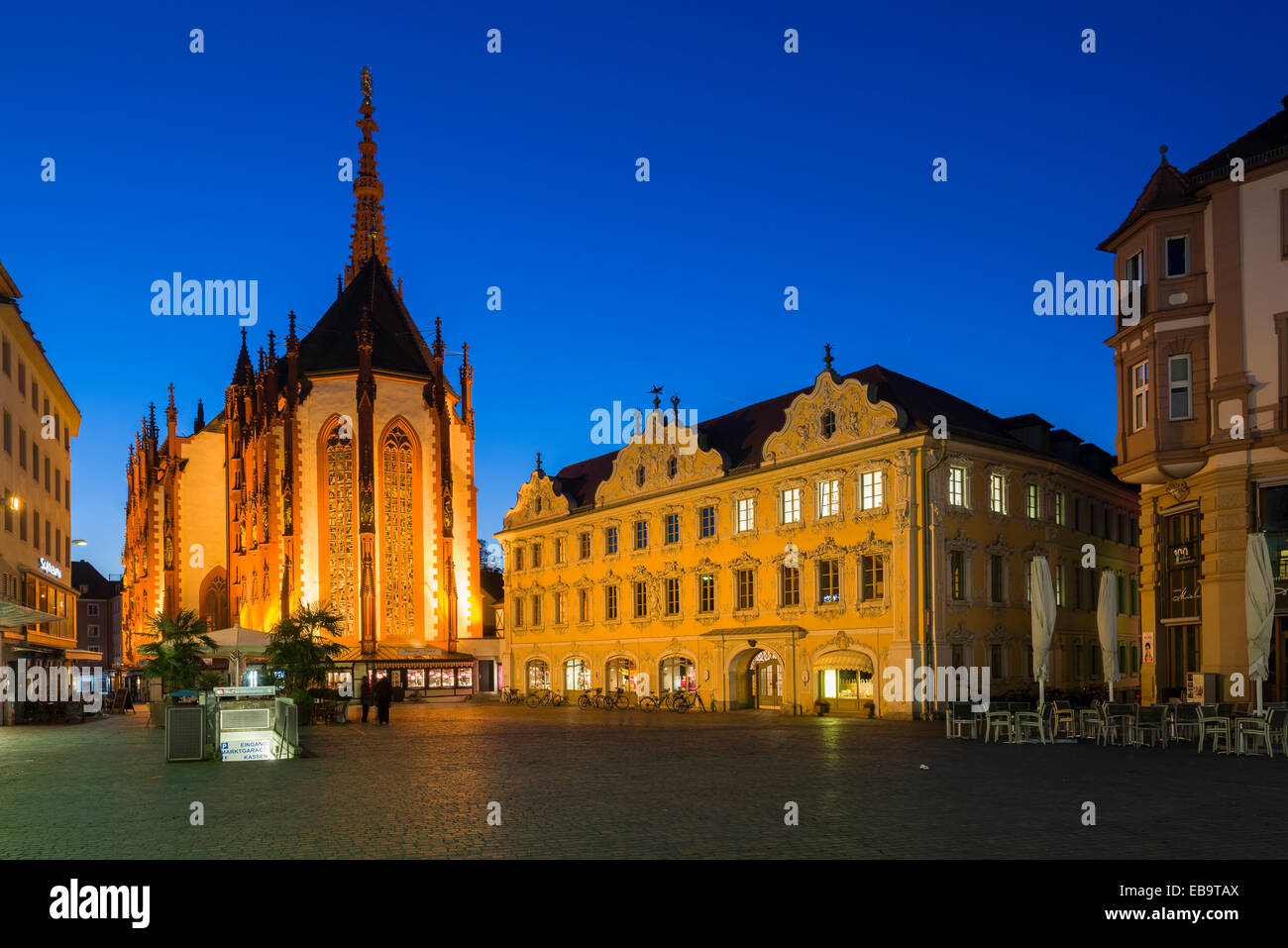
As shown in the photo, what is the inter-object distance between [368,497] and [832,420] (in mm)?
34229

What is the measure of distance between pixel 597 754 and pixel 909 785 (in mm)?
8213

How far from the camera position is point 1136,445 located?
103 ft

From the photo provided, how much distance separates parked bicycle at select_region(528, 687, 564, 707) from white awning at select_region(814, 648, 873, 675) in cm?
1766

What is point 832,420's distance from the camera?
42406 millimetres

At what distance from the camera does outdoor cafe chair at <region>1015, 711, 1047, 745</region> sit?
25844mm

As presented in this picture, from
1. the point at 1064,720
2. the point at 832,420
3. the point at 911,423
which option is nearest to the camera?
the point at 1064,720

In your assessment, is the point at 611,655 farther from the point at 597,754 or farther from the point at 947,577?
the point at 597,754

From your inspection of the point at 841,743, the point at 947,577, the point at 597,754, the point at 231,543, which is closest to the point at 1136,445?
the point at 947,577

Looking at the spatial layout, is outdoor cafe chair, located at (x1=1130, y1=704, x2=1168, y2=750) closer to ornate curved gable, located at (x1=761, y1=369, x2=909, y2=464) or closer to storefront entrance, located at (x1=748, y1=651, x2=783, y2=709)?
ornate curved gable, located at (x1=761, y1=369, x2=909, y2=464)

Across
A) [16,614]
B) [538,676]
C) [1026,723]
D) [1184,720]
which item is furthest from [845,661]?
[16,614]

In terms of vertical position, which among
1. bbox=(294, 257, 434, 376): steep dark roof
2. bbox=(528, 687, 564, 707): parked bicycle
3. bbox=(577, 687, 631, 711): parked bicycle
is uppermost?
bbox=(294, 257, 434, 376): steep dark roof

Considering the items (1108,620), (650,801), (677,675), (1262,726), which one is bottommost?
(677,675)

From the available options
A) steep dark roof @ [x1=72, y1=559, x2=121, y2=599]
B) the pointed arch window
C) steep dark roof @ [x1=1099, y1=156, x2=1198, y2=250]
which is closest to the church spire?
the pointed arch window

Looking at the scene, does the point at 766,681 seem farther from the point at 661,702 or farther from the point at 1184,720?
the point at 1184,720
